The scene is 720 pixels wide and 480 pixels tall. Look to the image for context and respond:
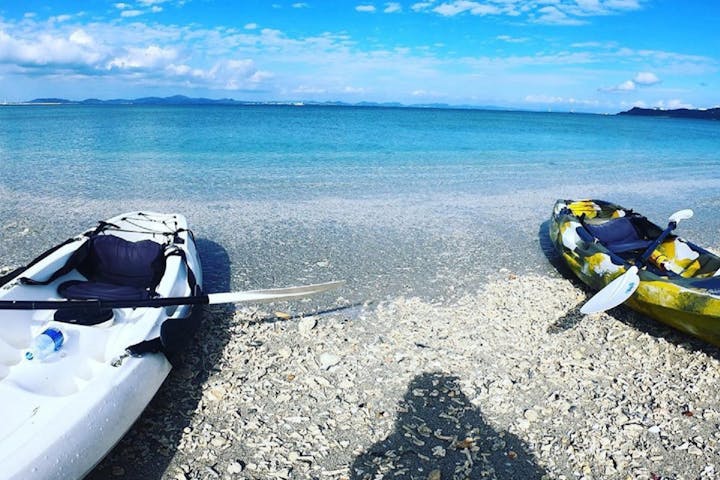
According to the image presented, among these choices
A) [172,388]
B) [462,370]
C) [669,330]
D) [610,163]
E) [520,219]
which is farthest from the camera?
[610,163]

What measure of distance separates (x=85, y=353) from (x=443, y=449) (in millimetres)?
3377

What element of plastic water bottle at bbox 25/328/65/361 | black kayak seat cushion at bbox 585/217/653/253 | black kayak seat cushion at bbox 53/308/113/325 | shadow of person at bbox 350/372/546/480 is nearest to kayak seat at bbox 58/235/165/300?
black kayak seat cushion at bbox 53/308/113/325

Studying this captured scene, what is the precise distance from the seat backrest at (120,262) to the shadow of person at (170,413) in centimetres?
97

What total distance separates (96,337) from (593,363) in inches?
212

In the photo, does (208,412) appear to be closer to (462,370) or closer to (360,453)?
(360,453)

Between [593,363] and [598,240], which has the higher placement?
[598,240]

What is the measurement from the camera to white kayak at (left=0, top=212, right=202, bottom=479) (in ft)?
11.1

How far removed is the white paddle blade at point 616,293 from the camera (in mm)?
5992

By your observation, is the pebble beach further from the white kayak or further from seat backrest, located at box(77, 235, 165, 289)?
seat backrest, located at box(77, 235, 165, 289)

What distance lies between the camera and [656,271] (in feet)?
24.9

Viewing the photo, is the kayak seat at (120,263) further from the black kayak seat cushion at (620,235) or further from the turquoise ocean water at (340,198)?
the black kayak seat cushion at (620,235)

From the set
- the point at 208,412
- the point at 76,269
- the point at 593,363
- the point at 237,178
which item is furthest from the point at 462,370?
the point at 237,178

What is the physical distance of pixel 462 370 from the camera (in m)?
5.65

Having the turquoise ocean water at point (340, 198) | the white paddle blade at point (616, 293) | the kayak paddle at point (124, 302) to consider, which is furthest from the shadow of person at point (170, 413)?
the white paddle blade at point (616, 293)
